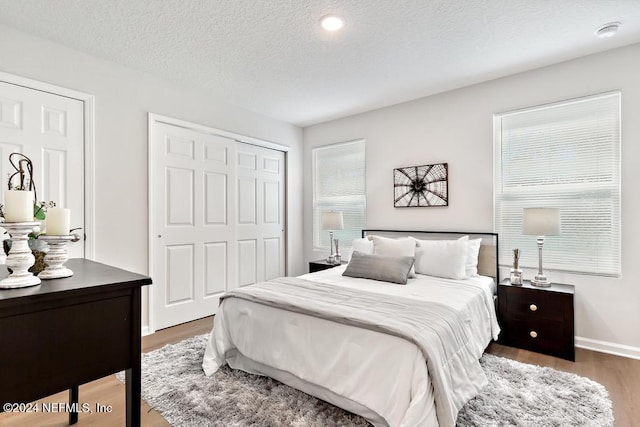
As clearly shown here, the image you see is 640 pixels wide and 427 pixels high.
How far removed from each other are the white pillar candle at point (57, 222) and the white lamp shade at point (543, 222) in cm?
322

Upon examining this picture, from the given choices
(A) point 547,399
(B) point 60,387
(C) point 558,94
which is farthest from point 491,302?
(B) point 60,387

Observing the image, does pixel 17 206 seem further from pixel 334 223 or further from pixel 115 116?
pixel 334 223

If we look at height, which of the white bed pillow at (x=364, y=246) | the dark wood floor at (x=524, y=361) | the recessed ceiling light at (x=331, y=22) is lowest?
the dark wood floor at (x=524, y=361)

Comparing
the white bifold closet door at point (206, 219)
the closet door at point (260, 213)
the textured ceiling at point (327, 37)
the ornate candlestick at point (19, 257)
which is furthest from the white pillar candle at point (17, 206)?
the closet door at point (260, 213)

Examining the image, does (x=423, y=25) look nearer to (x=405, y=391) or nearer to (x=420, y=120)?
(x=420, y=120)

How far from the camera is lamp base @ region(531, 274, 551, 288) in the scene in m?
2.82

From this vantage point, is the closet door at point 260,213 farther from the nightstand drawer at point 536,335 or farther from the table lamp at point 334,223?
the nightstand drawer at point 536,335

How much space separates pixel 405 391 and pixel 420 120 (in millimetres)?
3131

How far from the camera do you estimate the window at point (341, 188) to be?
4.45m

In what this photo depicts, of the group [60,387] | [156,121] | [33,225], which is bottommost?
[60,387]

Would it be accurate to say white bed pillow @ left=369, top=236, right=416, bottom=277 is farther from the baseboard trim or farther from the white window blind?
the baseboard trim

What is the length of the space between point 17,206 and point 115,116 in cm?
231

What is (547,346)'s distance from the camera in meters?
2.70

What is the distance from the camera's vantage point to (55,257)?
1.32 meters
